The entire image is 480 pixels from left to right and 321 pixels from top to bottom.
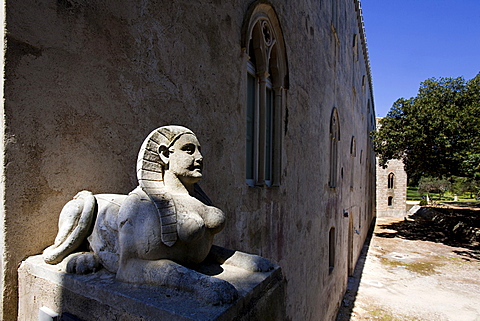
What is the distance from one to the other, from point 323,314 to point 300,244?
3.08 m

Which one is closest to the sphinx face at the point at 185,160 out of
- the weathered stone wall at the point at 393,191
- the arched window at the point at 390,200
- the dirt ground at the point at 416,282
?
the dirt ground at the point at 416,282

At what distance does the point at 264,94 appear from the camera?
4.45m

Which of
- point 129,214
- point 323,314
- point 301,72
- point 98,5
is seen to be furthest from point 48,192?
point 323,314

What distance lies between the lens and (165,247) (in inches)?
63.0

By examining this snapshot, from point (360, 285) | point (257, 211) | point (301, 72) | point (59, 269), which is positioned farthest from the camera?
point (360, 285)

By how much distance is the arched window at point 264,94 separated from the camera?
4.25 metres

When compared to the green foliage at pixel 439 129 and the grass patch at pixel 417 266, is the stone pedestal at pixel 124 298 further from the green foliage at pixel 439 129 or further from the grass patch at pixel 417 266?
the green foliage at pixel 439 129

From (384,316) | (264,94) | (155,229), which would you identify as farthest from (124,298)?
(384,316)

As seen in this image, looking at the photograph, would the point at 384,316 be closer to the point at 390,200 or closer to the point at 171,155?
the point at 171,155

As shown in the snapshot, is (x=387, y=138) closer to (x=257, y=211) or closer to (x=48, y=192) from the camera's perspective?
(x=257, y=211)

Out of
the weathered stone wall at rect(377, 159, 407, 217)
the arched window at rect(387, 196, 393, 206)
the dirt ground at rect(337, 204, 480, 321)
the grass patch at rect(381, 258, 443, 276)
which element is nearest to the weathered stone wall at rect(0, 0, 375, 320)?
the dirt ground at rect(337, 204, 480, 321)

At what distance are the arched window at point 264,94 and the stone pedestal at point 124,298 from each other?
2438 mm

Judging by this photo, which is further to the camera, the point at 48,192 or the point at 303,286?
the point at 303,286

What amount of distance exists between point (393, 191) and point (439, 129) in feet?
59.7
